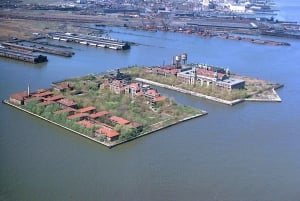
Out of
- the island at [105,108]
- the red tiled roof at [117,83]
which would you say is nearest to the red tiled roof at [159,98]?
the island at [105,108]

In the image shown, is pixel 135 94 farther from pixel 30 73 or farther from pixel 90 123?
pixel 30 73

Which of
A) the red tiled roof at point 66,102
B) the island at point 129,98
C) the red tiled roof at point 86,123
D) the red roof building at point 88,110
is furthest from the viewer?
the red tiled roof at point 66,102

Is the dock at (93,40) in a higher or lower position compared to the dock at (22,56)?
higher

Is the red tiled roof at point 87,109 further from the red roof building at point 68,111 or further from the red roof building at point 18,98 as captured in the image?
the red roof building at point 18,98

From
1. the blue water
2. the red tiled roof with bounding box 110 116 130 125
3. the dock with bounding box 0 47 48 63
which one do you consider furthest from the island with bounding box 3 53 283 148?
the blue water

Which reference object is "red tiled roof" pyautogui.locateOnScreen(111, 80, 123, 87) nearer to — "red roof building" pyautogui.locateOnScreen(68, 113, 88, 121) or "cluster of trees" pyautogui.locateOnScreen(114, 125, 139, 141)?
"red roof building" pyautogui.locateOnScreen(68, 113, 88, 121)

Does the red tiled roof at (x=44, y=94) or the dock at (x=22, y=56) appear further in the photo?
→ the dock at (x=22, y=56)
